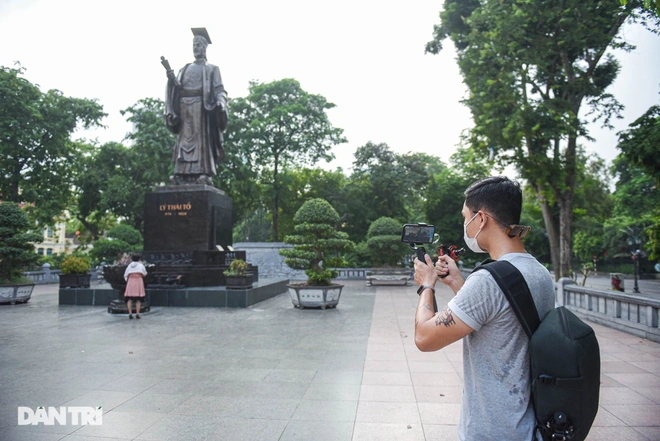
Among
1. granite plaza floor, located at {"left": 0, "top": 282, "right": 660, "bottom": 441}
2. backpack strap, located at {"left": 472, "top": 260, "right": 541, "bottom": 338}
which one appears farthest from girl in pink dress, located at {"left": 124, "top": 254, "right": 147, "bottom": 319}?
backpack strap, located at {"left": 472, "top": 260, "right": 541, "bottom": 338}

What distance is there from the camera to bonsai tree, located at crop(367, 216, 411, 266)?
19.2 metres

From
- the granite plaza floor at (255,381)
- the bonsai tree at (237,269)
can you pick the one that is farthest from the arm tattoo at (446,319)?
the bonsai tree at (237,269)

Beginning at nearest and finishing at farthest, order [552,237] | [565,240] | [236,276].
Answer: [236,276], [565,240], [552,237]

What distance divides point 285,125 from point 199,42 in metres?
15.6

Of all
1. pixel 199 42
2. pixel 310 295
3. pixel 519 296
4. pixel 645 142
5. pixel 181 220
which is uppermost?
pixel 199 42

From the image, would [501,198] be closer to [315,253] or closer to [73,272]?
[315,253]

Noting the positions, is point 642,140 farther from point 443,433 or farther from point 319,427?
point 319,427

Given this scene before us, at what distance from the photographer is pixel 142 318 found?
8.87 meters

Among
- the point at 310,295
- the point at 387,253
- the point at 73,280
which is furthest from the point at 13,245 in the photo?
the point at 387,253

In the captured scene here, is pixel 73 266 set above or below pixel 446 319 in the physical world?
below

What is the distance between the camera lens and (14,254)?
11086 millimetres

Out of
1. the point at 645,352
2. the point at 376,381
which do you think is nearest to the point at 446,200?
the point at 645,352

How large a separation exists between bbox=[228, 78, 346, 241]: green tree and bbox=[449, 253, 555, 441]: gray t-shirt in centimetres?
2681

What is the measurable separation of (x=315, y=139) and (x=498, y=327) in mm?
27913
